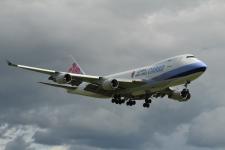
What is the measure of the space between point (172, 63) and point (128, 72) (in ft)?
32.0

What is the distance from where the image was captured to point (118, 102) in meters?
134

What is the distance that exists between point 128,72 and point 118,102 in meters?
5.73

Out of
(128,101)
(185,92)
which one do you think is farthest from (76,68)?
(185,92)

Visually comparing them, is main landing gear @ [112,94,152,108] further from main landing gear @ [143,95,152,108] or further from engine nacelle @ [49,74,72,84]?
engine nacelle @ [49,74,72,84]

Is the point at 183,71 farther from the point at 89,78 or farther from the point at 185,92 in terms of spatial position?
the point at 89,78

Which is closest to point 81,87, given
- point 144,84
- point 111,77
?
point 111,77

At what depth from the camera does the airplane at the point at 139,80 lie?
12825 cm

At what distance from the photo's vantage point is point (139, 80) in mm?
130750

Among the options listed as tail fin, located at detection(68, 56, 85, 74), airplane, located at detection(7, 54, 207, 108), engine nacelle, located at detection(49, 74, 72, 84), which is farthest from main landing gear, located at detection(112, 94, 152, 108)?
tail fin, located at detection(68, 56, 85, 74)

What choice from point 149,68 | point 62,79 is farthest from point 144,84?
point 62,79

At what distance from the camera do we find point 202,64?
12875cm

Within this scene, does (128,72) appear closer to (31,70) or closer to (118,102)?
(118,102)

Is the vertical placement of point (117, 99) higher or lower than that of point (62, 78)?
lower

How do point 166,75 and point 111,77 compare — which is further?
point 111,77
